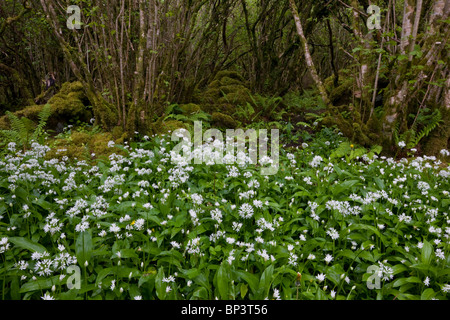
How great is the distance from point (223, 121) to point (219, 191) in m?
3.76

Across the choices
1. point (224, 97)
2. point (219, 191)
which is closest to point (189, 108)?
point (224, 97)

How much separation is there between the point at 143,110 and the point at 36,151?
187 centimetres

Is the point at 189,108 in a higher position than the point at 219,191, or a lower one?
higher

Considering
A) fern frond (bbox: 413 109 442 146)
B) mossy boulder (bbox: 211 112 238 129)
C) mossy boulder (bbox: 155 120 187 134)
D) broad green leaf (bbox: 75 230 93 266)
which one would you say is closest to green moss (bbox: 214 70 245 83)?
mossy boulder (bbox: 211 112 238 129)

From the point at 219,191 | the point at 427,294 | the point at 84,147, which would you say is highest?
the point at 84,147

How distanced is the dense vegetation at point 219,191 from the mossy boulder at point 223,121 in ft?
0.09

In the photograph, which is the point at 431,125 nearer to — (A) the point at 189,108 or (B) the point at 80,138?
(A) the point at 189,108

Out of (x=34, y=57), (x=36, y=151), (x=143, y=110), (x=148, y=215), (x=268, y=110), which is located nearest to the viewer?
(x=148, y=215)

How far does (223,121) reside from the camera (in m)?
6.67

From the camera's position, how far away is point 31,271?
75.1 inches
